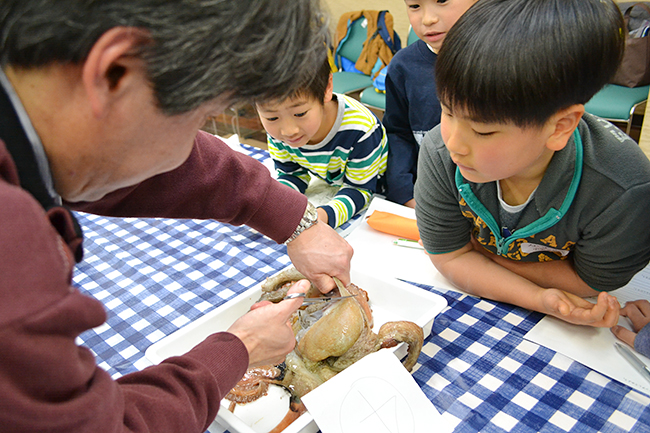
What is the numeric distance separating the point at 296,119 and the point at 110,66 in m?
1.16

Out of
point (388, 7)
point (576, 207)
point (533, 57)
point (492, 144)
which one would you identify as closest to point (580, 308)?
point (576, 207)

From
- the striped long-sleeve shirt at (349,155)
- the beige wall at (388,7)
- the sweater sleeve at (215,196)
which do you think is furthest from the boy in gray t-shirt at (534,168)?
the beige wall at (388,7)

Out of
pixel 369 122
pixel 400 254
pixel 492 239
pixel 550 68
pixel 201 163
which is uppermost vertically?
pixel 550 68

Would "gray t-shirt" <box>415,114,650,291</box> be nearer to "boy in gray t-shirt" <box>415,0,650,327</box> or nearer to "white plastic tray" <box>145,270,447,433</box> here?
"boy in gray t-shirt" <box>415,0,650,327</box>

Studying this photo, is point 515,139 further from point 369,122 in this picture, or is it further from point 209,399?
point 369,122

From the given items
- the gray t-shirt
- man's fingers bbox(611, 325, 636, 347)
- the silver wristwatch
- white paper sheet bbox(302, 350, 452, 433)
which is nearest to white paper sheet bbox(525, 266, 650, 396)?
man's fingers bbox(611, 325, 636, 347)

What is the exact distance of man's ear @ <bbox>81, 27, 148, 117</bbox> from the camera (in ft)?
1.49

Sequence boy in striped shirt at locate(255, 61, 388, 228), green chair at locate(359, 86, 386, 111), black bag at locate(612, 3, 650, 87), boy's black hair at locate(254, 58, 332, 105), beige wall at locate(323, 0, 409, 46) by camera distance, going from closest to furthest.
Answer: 1. boy's black hair at locate(254, 58, 332, 105)
2. boy in striped shirt at locate(255, 61, 388, 228)
3. black bag at locate(612, 3, 650, 87)
4. green chair at locate(359, 86, 386, 111)
5. beige wall at locate(323, 0, 409, 46)

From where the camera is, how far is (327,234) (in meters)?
1.13

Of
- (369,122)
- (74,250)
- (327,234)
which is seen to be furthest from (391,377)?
(369,122)

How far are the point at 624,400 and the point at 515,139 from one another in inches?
22.2

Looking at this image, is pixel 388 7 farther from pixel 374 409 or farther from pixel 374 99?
pixel 374 409

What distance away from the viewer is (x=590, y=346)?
1.06 m

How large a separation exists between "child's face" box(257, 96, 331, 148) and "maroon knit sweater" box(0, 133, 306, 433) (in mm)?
966
